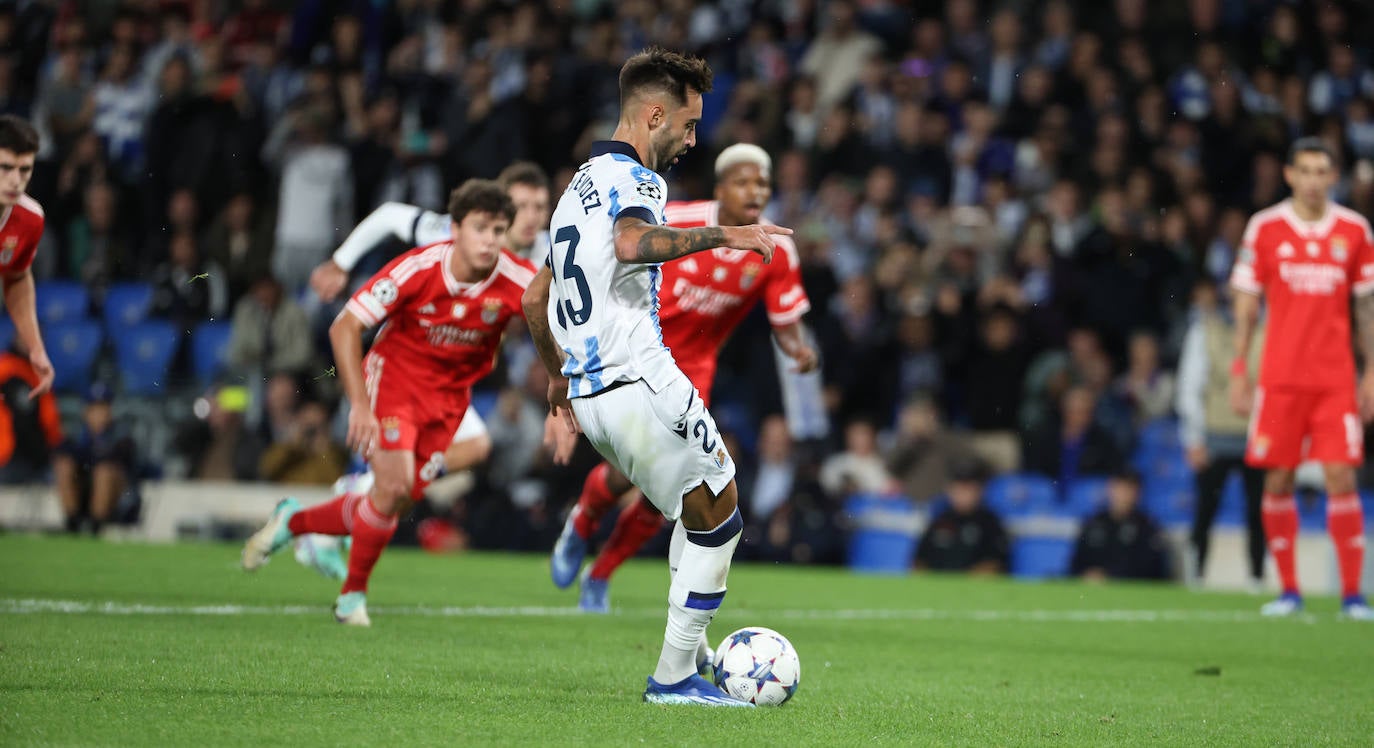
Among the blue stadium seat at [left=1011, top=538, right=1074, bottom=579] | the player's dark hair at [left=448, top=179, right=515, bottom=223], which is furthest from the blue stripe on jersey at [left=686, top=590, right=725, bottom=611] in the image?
the blue stadium seat at [left=1011, top=538, right=1074, bottom=579]

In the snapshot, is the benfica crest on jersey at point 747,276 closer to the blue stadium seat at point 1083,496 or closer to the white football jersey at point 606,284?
the white football jersey at point 606,284

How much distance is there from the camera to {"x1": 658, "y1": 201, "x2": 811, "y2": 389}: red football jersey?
8656 millimetres

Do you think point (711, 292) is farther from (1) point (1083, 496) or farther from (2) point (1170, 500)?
(2) point (1170, 500)

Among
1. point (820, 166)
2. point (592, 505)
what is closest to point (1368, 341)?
point (592, 505)

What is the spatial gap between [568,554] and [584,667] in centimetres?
282

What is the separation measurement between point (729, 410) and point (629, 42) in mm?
5196

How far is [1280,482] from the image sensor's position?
10578mm

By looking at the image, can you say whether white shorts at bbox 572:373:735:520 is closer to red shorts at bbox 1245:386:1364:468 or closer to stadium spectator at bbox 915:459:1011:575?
red shorts at bbox 1245:386:1364:468

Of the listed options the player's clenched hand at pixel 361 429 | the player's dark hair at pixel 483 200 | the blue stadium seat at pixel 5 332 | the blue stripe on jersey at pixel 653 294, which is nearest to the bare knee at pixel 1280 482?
the player's dark hair at pixel 483 200

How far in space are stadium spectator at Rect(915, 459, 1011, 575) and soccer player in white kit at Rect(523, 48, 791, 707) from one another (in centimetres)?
926

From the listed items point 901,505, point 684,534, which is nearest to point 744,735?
point 684,534

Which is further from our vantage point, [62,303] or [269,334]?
[62,303]

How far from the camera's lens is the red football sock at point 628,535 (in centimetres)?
891

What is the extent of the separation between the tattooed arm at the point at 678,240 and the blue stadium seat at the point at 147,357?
13.0 metres
